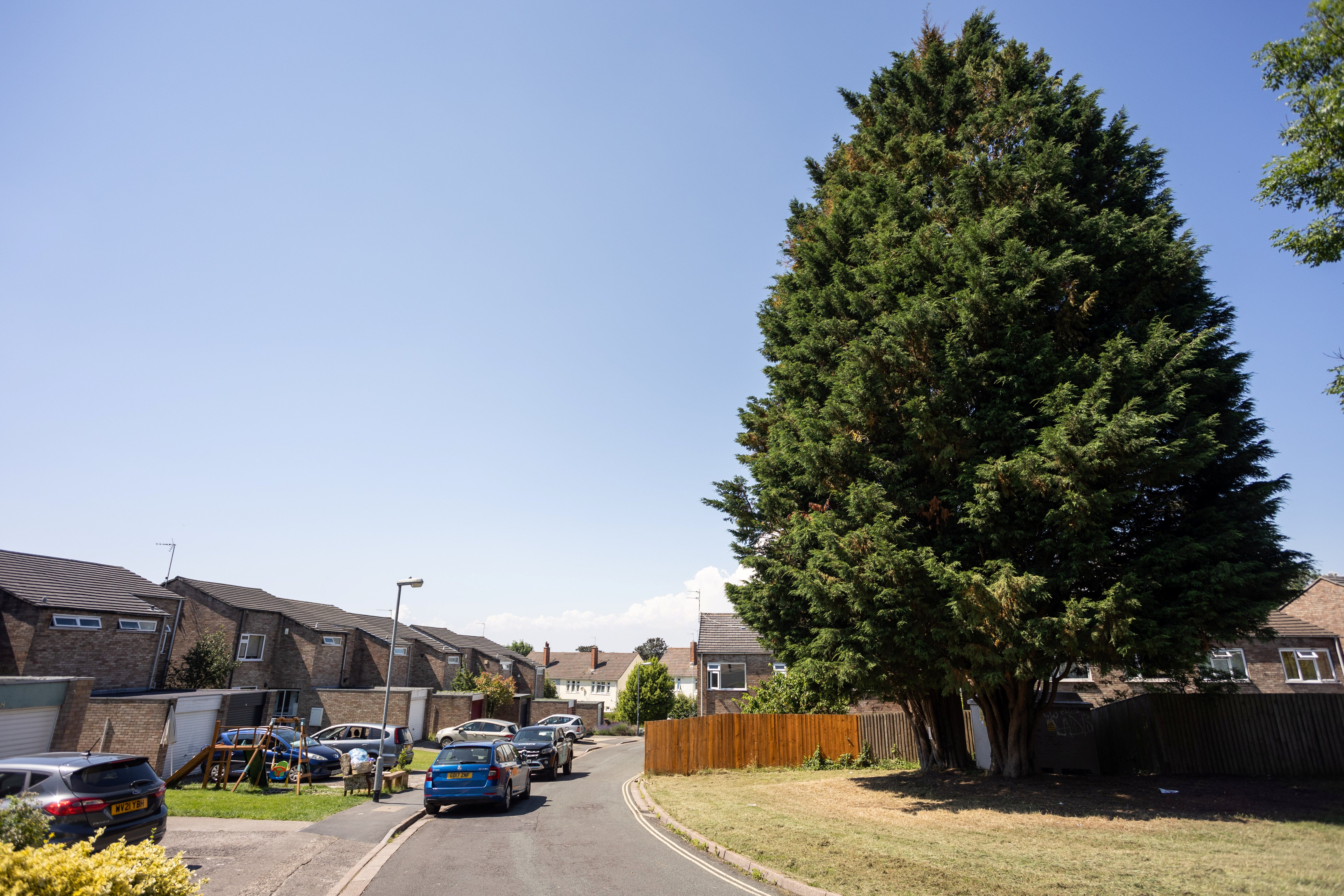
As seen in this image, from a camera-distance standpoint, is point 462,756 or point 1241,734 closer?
point 462,756

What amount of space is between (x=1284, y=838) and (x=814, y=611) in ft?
27.1

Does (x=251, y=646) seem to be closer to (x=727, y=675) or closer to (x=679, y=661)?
(x=727, y=675)

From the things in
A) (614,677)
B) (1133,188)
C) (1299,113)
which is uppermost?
(1133,188)

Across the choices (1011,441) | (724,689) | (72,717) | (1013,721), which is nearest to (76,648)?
(72,717)

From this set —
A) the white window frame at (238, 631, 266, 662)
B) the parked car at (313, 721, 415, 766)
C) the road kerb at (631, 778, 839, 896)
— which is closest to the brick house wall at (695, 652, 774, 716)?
the parked car at (313, 721, 415, 766)

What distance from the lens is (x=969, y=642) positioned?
13.8m

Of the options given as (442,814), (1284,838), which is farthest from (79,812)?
(1284,838)

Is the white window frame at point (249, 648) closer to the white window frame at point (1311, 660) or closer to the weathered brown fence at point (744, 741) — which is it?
the weathered brown fence at point (744, 741)

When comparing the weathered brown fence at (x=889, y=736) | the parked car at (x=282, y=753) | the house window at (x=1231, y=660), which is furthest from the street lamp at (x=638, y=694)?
the house window at (x=1231, y=660)

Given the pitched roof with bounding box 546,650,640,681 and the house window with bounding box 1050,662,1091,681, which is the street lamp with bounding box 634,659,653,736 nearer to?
the pitched roof with bounding box 546,650,640,681

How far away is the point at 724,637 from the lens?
38781 millimetres

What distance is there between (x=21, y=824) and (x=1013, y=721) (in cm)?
1805

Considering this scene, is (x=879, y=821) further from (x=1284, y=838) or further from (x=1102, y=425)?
(x=1102, y=425)

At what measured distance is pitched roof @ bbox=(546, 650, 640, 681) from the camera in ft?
263
